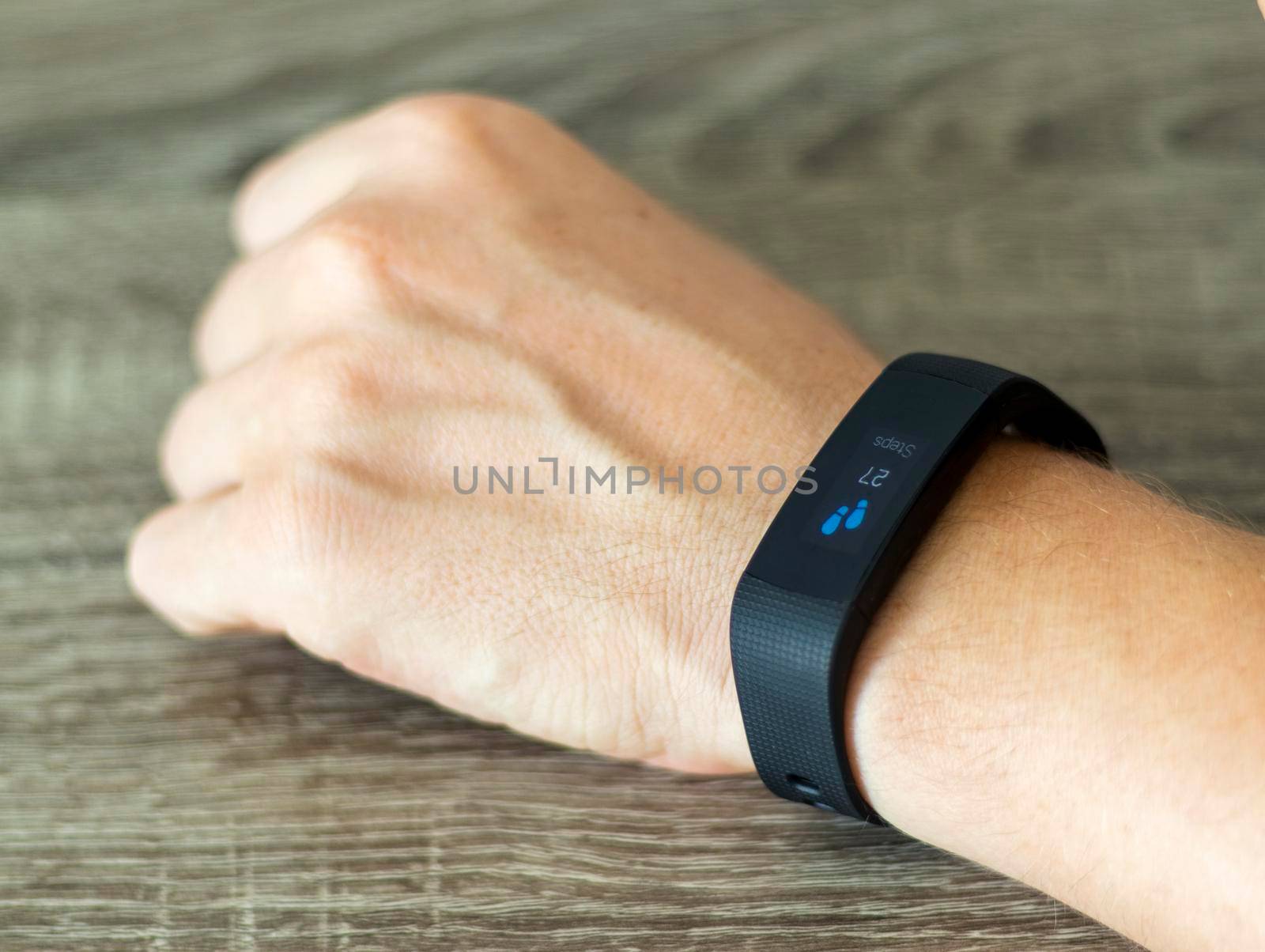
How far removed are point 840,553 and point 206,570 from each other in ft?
1.29

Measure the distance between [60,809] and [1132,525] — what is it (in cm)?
62

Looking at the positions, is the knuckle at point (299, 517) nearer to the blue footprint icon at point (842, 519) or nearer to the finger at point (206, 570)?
the finger at point (206, 570)

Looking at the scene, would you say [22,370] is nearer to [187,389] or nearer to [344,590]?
[187,389]

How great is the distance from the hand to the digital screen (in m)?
0.07

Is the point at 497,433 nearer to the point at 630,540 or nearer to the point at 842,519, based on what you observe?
the point at 630,540

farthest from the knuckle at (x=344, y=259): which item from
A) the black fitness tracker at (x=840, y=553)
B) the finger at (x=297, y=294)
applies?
the black fitness tracker at (x=840, y=553)

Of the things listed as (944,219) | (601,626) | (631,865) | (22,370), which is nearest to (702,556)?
(601,626)

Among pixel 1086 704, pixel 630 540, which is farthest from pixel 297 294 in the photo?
pixel 1086 704

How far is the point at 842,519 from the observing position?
0.56 metres

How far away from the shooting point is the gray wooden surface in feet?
1.97

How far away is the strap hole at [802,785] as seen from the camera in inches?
22.8

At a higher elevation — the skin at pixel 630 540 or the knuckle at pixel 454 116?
the knuckle at pixel 454 116

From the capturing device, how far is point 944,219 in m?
0.96

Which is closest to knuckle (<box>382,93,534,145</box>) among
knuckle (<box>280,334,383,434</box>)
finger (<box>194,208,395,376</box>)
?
finger (<box>194,208,395,376</box>)
